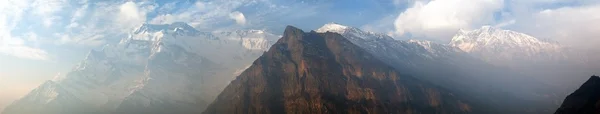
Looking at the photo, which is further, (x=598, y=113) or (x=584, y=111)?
(x=584, y=111)

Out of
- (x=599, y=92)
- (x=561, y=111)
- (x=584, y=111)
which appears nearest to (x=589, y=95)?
(x=599, y=92)

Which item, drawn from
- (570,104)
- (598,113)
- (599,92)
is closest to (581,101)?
(570,104)

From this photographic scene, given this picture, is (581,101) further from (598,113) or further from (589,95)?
(598,113)

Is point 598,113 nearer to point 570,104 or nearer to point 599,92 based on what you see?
point 570,104

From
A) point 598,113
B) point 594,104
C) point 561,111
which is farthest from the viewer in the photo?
point 561,111

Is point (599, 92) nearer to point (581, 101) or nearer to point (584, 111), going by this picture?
point (581, 101)

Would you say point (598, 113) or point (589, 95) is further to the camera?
point (589, 95)

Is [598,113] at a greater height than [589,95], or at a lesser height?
lesser

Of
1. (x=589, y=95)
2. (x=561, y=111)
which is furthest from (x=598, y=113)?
(x=589, y=95)

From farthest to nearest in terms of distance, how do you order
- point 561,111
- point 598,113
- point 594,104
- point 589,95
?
1. point 589,95
2. point 561,111
3. point 594,104
4. point 598,113
